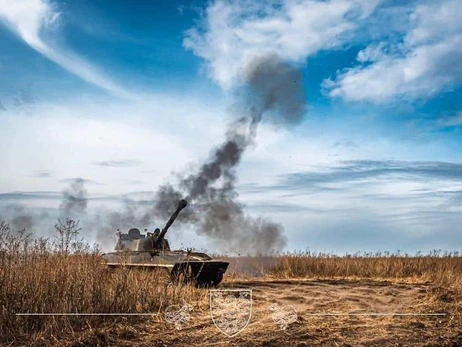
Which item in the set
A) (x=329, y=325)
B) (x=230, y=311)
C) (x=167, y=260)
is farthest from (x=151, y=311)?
(x=167, y=260)

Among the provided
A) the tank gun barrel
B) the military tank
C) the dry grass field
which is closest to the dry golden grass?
the dry grass field

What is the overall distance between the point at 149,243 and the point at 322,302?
218 inches

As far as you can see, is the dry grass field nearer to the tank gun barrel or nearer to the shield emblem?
the shield emblem

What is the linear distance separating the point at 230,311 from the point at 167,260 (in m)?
3.90

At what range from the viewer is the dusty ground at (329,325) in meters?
8.42

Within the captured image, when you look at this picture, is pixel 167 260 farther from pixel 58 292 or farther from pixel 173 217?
pixel 58 292

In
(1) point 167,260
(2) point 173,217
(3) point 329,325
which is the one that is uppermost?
(2) point 173,217

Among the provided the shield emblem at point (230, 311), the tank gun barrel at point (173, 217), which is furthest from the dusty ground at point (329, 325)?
the tank gun barrel at point (173, 217)

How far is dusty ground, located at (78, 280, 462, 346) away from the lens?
842cm

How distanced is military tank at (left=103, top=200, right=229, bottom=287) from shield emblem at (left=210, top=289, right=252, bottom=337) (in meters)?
1.11

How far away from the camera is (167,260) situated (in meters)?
14.1

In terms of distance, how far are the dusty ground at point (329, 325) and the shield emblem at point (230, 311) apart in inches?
5.1

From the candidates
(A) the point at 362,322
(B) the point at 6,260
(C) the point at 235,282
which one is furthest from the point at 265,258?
(B) the point at 6,260

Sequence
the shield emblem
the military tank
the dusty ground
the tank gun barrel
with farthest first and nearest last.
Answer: the tank gun barrel < the military tank < the shield emblem < the dusty ground
